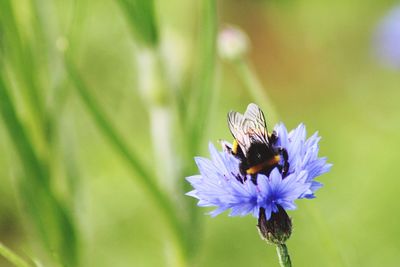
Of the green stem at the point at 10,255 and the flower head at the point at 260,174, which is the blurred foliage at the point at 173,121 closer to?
the green stem at the point at 10,255

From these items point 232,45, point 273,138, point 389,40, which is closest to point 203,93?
point 232,45

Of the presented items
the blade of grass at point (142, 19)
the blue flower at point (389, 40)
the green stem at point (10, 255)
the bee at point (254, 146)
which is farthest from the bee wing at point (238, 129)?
the blue flower at point (389, 40)

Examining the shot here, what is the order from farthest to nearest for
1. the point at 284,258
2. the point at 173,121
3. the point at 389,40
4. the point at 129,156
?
1. the point at 389,40
2. the point at 173,121
3. the point at 129,156
4. the point at 284,258

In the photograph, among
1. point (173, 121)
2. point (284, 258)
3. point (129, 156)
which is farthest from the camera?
point (173, 121)

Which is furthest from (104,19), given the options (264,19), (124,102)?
(264,19)

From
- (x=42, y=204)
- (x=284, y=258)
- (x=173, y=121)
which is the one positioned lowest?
(x=284, y=258)

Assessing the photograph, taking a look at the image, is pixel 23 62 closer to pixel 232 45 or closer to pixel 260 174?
pixel 232 45
